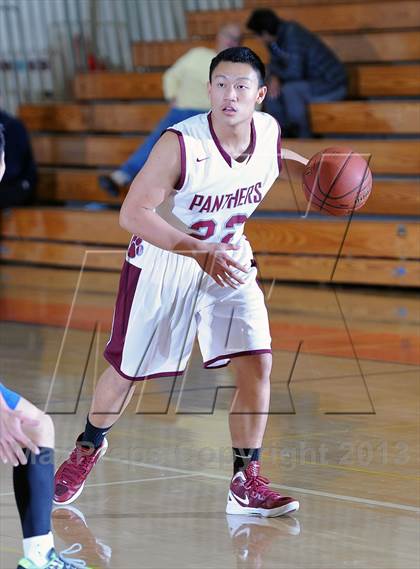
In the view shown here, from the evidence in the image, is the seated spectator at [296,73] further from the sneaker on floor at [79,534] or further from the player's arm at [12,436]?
the player's arm at [12,436]

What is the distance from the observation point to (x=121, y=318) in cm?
429

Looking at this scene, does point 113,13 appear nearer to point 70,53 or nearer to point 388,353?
point 70,53

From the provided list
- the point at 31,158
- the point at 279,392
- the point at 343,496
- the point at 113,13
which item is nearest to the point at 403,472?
the point at 343,496

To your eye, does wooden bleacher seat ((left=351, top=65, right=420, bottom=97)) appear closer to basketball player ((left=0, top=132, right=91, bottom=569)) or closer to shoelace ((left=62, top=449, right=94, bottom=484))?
shoelace ((left=62, top=449, right=94, bottom=484))

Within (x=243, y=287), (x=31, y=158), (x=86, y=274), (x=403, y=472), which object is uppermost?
(x=243, y=287)

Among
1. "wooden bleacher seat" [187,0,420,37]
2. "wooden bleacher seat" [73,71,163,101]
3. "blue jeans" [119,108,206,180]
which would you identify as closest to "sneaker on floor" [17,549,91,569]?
"blue jeans" [119,108,206,180]

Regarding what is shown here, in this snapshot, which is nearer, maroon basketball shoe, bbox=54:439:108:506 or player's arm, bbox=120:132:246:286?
player's arm, bbox=120:132:246:286

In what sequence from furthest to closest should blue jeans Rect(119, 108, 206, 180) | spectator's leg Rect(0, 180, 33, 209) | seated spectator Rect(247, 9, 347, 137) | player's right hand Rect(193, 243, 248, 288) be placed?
spectator's leg Rect(0, 180, 33, 209), blue jeans Rect(119, 108, 206, 180), seated spectator Rect(247, 9, 347, 137), player's right hand Rect(193, 243, 248, 288)

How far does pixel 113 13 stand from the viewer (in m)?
14.1

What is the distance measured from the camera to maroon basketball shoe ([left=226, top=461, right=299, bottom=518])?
160 inches

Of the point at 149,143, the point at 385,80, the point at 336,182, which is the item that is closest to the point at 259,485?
the point at 336,182

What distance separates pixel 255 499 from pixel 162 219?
1012 mm

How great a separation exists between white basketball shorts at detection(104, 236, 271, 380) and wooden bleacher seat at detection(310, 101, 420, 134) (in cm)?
703

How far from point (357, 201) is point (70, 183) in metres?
9.05
